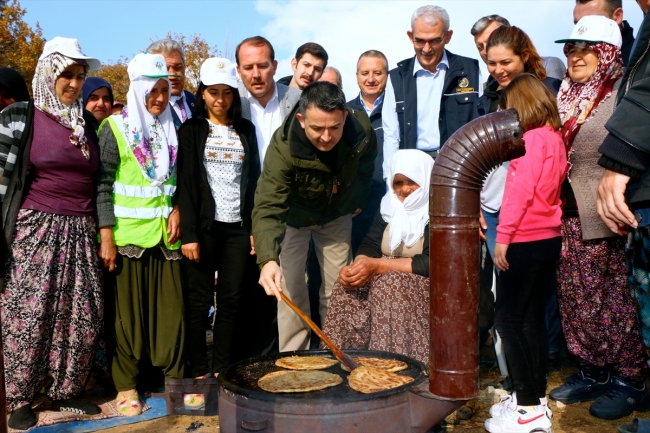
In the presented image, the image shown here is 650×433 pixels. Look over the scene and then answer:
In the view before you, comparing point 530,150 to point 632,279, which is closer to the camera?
point 632,279

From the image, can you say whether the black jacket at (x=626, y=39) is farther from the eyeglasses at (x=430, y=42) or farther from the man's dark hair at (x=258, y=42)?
the man's dark hair at (x=258, y=42)

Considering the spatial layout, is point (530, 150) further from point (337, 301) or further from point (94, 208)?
point (94, 208)

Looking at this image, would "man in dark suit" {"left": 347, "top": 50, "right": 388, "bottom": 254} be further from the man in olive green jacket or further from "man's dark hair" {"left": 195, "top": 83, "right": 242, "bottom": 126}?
"man's dark hair" {"left": 195, "top": 83, "right": 242, "bottom": 126}

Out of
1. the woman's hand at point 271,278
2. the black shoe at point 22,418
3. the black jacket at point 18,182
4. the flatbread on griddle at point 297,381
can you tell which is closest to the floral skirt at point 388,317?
the woman's hand at point 271,278

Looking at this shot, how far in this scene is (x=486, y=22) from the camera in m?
5.43

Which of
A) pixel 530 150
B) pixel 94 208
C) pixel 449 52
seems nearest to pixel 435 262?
pixel 530 150

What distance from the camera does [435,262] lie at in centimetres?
264

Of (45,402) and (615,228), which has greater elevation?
(615,228)

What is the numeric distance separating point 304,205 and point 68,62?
1.77 meters

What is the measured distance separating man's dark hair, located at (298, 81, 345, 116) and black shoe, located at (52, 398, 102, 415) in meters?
2.38

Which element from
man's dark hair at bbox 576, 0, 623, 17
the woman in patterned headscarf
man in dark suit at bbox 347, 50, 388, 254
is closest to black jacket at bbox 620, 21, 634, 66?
man's dark hair at bbox 576, 0, 623, 17

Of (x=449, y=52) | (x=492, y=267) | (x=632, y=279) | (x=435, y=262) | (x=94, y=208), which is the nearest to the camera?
(x=435, y=262)

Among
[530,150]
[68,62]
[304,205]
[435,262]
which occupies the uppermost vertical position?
[68,62]

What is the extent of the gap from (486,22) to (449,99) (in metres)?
0.96
